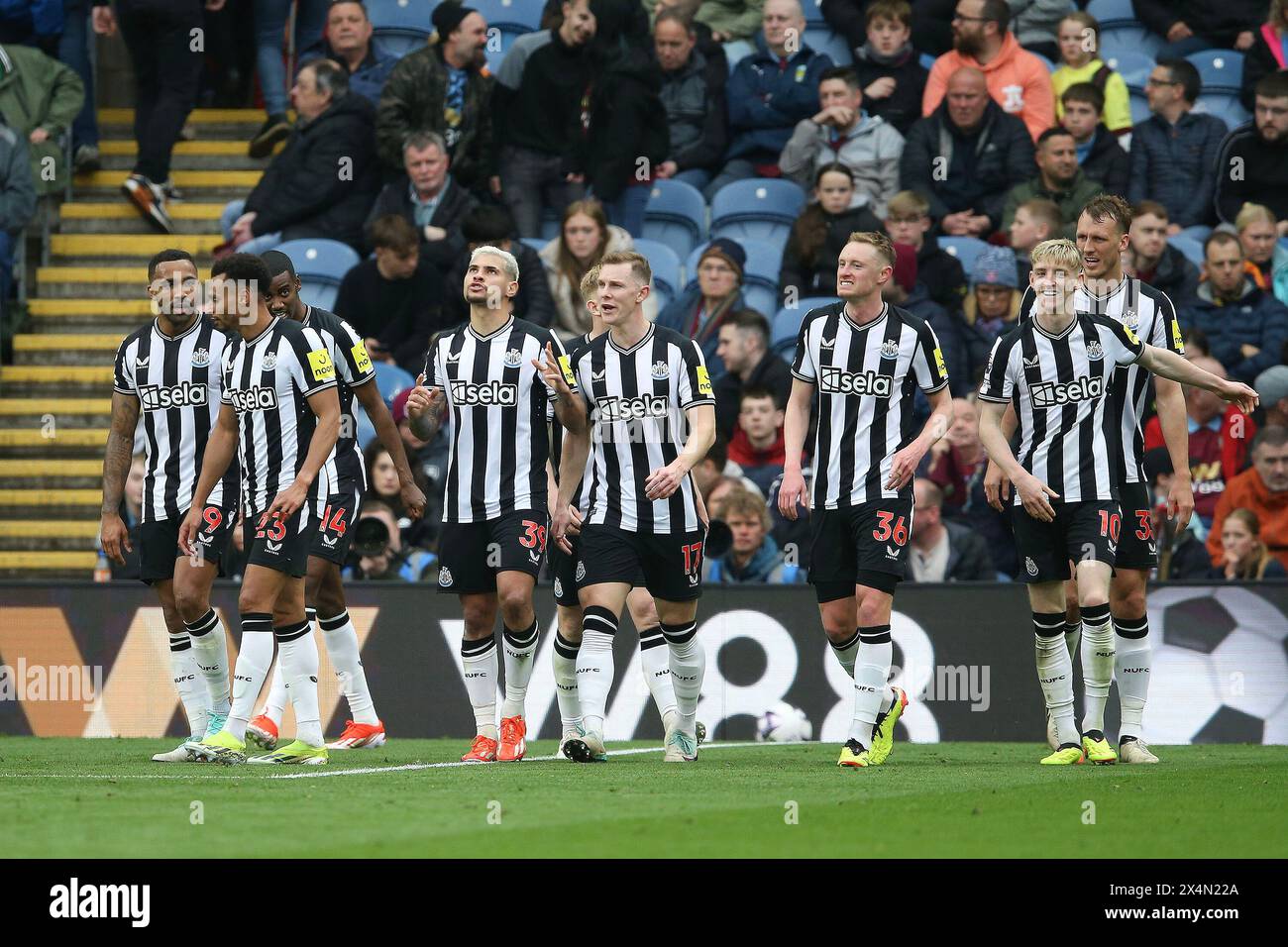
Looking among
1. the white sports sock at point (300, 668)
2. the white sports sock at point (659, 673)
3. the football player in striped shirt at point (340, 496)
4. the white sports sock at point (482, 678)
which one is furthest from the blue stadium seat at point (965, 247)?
the white sports sock at point (300, 668)

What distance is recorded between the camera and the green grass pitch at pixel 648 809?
5707 millimetres

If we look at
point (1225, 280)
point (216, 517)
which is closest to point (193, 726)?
point (216, 517)

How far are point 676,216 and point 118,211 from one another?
17.0ft

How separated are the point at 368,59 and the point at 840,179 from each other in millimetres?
4865

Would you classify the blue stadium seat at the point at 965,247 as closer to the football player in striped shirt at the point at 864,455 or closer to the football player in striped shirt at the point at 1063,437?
the football player in striped shirt at the point at 1063,437

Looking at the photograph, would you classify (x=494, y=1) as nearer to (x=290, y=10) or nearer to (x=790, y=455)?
(x=290, y=10)

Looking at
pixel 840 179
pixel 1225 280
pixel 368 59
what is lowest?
pixel 1225 280

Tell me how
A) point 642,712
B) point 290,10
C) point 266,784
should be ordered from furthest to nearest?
point 290,10 < point 642,712 < point 266,784

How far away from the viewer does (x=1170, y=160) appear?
15.1m

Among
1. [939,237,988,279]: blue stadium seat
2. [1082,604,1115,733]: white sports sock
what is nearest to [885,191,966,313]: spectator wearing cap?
[939,237,988,279]: blue stadium seat

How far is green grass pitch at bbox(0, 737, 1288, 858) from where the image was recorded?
571 centimetres

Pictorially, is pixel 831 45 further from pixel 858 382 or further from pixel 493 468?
pixel 493 468
